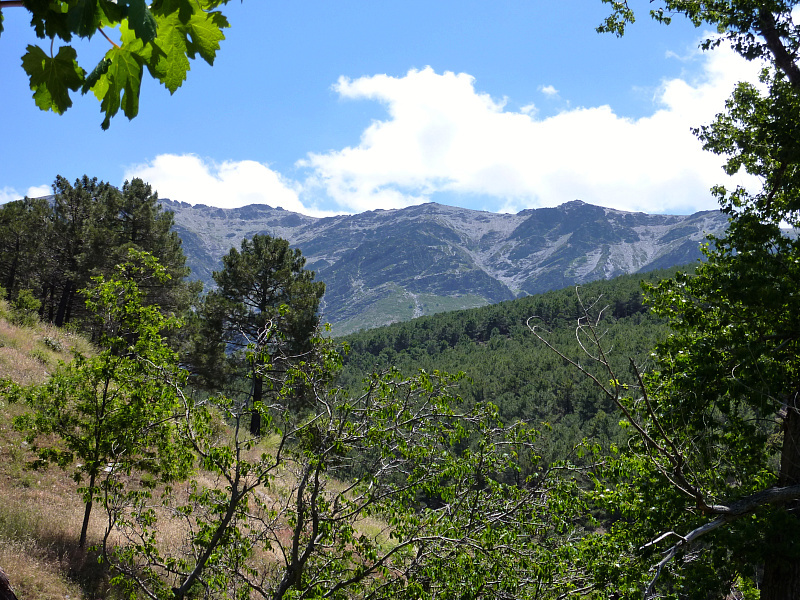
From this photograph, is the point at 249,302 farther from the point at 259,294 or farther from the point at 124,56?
the point at 124,56

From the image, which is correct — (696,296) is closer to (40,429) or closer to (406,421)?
(406,421)

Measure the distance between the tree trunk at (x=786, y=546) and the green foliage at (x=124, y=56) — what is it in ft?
23.3

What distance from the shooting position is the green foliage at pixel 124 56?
1284 millimetres

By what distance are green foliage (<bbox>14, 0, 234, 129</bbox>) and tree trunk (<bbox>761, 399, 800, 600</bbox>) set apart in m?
7.10

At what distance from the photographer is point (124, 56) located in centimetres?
136

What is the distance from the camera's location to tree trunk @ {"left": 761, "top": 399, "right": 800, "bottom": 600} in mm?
6121

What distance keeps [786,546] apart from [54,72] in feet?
27.3

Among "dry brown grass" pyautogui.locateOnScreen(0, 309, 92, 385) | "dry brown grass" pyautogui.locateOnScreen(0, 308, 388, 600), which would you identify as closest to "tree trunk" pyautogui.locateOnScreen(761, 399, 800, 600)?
"dry brown grass" pyautogui.locateOnScreen(0, 308, 388, 600)

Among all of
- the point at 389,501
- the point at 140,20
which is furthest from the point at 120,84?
the point at 389,501

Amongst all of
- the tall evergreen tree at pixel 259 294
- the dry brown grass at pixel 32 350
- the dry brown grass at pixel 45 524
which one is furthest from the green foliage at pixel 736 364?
the tall evergreen tree at pixel 259 294

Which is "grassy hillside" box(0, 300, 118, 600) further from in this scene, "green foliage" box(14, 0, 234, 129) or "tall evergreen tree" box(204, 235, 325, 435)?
"green foliage" box(14, 0, 234, 129)

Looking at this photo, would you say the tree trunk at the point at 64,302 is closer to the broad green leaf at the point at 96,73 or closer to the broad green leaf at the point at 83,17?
the broad green leaf at the point at 96,73

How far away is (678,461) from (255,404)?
12.7 ft

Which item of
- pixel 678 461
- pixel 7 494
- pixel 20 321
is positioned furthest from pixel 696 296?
pixel 20 321
